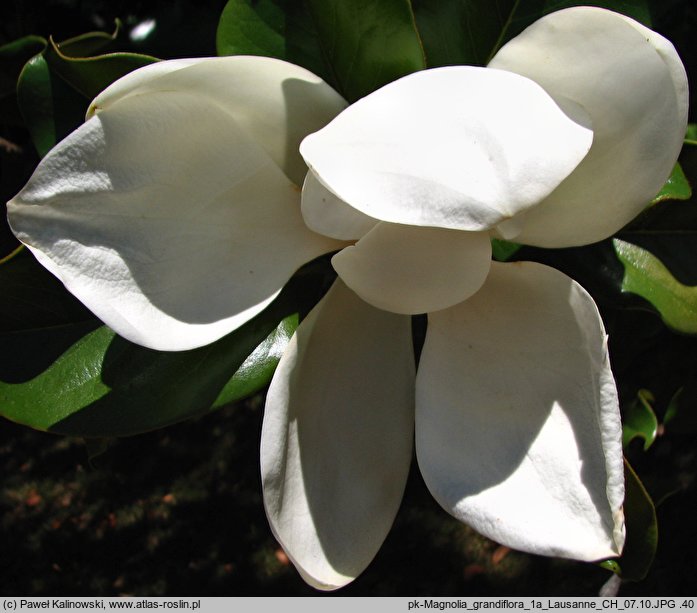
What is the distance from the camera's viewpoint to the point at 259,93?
65 cm

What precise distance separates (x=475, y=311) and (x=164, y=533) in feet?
6.38

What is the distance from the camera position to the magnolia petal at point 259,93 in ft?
1.93

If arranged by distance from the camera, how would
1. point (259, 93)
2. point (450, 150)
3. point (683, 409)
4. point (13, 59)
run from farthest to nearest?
point (683, 409) < point (13, 59) < point (259, 93) < point (450, 150)

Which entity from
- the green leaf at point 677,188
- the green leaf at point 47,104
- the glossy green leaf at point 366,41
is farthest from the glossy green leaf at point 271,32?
the green leaf at point 677,188

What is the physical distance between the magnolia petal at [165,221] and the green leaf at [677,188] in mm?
399

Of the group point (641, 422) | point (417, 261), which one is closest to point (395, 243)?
point (417, 261)

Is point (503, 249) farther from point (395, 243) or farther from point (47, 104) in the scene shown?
point (47, 104)

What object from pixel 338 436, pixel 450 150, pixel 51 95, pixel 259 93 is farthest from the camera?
pixel 51 95

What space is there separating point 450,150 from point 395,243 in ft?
0.36

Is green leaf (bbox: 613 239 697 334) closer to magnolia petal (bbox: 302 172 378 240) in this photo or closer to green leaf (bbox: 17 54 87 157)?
magnolia petal (bbox: 302 172 378 240)

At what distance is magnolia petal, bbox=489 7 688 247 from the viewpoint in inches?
22.7

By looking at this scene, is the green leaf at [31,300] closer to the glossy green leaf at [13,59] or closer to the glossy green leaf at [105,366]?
the glossy green leaf at [105,366]

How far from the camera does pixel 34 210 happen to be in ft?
1.96

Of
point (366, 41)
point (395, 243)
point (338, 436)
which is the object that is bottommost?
point (338, 436)
